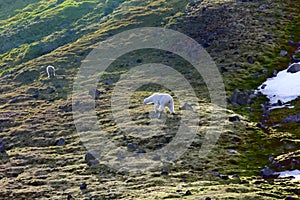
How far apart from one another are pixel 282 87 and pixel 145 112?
20.4 meters

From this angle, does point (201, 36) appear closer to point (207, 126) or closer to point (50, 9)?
point (207, 126)

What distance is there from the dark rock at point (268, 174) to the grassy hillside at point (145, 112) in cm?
65

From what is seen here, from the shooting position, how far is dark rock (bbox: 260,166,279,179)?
116ft

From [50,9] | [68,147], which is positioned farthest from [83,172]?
[50,9]

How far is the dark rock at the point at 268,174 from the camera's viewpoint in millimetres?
35438

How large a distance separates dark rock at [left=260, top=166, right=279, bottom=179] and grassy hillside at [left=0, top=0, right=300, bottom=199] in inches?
25.7

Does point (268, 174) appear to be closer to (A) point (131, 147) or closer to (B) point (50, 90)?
(A) point (131, 147)

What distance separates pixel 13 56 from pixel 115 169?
209 feet

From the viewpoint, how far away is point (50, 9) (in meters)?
128

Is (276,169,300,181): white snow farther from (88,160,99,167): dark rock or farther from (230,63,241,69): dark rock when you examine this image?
(230,63,241,69): dark rock

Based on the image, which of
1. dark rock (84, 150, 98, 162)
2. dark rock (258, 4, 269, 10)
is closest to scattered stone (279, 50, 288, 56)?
dark rock (258, 4, 269, 10)

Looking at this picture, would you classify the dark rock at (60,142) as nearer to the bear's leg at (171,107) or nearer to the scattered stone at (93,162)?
the scattered stone at (93,162)

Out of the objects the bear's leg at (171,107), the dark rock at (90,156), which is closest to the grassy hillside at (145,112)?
the dark rock at (90,156)

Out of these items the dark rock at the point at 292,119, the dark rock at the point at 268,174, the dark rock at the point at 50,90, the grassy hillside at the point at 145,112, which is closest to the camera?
the grassy hillside at the point at 145,112
